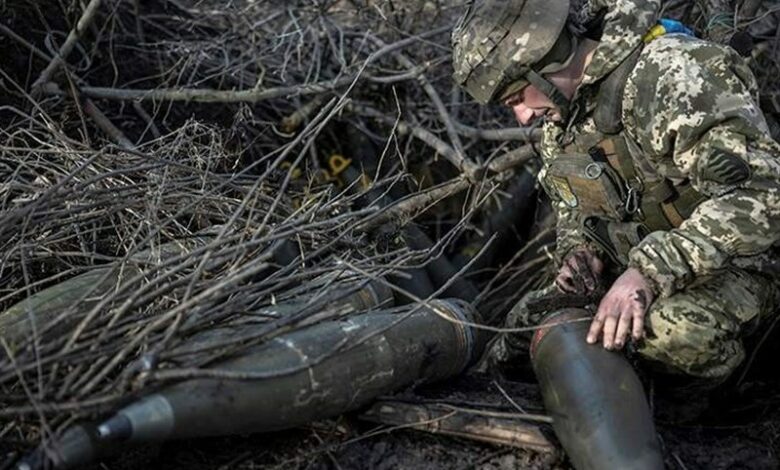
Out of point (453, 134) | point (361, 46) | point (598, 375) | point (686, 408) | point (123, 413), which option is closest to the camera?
point (123, 413)

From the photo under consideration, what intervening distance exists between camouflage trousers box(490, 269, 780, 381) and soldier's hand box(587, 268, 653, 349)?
0.45 feet

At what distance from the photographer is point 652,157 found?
12.0 feet

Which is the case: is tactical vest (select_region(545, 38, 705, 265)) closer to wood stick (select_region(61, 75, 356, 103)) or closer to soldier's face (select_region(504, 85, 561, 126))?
soldier's face (select_region(504, 85, 561, 126))

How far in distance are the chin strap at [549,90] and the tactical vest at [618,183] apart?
0.12 m

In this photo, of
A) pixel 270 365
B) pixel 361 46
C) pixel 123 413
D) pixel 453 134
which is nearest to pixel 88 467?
pixel 123 413

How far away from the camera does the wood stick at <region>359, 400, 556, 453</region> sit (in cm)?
346

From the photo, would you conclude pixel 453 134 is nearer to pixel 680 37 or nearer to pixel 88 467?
pixel 680 37

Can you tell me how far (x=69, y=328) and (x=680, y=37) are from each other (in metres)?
2.36

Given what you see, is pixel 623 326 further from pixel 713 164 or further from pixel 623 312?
pixel 713 164

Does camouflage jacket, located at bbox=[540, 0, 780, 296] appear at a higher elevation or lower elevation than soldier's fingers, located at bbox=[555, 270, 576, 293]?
higher

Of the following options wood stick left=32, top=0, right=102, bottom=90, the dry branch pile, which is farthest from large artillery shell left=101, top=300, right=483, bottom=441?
wood stick left=32, top=0, right=102, bottom=90

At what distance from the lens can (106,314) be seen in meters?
3.02

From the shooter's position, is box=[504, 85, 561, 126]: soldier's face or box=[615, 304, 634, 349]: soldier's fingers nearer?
box=[615, 304, 634, 349]: soldier's fingers

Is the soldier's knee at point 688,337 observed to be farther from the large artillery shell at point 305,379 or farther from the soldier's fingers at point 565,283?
the large artillery shell at point 305,379
